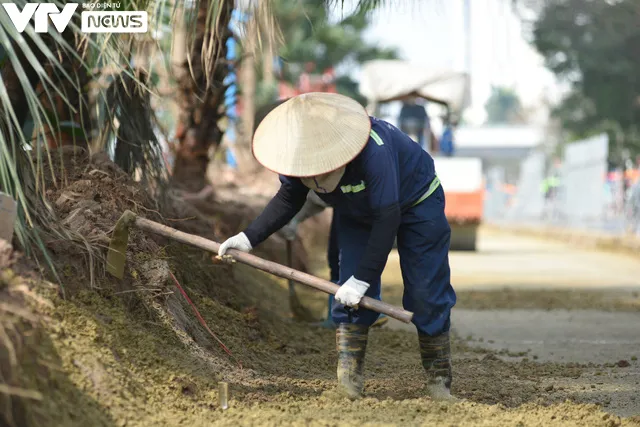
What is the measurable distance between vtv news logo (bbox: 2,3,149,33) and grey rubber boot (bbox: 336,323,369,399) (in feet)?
6.94

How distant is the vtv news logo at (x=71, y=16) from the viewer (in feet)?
16.0

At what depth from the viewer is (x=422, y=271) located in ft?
15.9

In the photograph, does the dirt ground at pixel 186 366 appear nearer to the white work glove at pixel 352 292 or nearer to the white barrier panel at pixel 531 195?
the white work glove at pixel 352 292

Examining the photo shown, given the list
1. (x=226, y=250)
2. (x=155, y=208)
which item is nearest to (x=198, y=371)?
(x=226, y=250)

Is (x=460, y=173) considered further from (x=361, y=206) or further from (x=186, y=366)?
(x=186, y=366)

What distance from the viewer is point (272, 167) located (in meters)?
4.58

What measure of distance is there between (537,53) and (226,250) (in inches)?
1246

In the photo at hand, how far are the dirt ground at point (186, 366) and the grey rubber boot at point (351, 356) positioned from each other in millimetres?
102

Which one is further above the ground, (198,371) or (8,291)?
(8,291)

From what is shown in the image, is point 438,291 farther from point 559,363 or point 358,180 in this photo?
point 559,363

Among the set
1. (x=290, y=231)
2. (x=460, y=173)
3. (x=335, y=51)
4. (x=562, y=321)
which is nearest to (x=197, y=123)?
(x=290, y=231)

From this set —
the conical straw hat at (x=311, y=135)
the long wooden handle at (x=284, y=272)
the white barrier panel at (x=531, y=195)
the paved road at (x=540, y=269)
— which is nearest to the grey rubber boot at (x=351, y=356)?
the long wooden handle at (x=284, y=272)

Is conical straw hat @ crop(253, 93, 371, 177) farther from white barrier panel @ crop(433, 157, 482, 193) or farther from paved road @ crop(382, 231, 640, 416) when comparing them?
white barrier panel @ crop(433, 157, 482, 193)

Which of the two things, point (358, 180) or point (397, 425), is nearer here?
point (397, 425)
